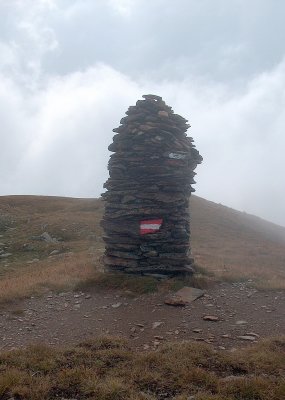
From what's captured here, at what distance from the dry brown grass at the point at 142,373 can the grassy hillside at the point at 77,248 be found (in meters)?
5.84

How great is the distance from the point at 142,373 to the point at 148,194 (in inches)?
378

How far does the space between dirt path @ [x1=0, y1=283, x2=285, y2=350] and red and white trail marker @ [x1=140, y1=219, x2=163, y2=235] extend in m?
2.91

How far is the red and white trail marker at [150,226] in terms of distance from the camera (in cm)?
1653

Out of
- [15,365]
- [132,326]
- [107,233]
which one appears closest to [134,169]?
[107,233]

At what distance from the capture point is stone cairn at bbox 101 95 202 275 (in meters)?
16.5

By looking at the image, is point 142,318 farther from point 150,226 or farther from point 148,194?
point 148,194

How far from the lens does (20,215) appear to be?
4025 cm

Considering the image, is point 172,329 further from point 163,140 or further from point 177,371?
point 163,140

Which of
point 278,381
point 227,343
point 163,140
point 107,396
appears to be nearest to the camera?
point 107,396

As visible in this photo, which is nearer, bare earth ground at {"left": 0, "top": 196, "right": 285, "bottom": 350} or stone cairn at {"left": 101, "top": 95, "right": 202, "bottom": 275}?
bare earth ground at {"left": 0, "top": 196, "right": 285, "bottom": 350}

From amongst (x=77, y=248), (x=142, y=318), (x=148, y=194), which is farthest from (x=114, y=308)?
(x=77, y=248)

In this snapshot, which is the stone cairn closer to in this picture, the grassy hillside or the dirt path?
the grassy hillside

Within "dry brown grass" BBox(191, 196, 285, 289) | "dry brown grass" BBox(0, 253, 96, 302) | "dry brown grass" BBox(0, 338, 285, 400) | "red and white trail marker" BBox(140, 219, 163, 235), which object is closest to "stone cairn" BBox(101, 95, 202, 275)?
"red and white trail marker" BBox(140, 219, 163, 235)

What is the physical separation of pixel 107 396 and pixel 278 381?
3071 mm
